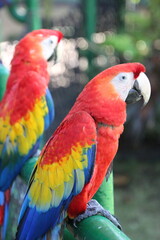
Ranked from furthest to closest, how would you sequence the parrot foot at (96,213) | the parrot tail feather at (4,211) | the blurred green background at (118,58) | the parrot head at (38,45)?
1. the blurred green background at (118,58)
2. the parrot head at (38,45)
3. the parrot tail feather at (4,211)
4. the parrot foot at (96,213)

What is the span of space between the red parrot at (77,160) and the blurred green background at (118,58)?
1.69 metres

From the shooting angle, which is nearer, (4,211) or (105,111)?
(105,111)

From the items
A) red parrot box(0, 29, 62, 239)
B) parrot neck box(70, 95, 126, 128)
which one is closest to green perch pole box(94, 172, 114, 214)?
parrot neck box(70, 95, 126, 128)

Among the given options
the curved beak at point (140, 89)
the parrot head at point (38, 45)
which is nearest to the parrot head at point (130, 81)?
the curved beak at point (140, 89)

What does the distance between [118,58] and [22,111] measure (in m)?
2.16

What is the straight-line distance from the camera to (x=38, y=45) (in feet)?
5.46

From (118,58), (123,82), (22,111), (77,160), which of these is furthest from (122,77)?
(118,58)

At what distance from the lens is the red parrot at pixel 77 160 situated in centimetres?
107

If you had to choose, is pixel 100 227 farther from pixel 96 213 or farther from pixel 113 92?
pixel 113 92

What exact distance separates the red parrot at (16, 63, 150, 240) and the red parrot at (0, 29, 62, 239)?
38 centimetres

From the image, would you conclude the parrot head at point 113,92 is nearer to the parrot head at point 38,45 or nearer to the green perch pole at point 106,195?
the green perch pole at point 106,195

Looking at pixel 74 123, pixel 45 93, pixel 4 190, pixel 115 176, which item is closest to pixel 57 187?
pixel 74 123

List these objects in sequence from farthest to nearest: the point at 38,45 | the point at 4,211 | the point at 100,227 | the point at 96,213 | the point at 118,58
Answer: the point at 118,58 → the point at 38,45 → the point at 4,211 → the point at 96,213 → the point at 100,227

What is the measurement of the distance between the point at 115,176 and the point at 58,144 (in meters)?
2.03
